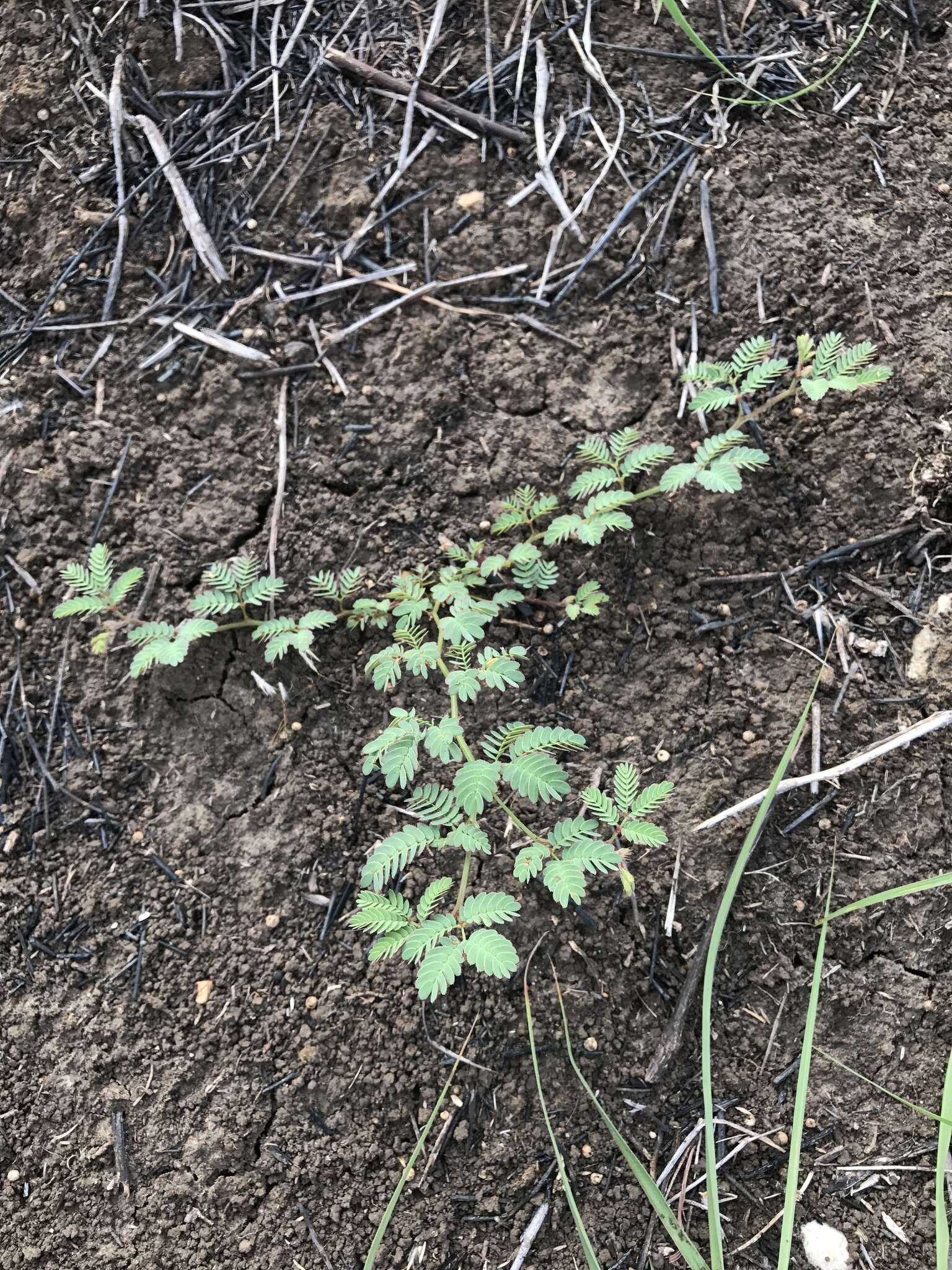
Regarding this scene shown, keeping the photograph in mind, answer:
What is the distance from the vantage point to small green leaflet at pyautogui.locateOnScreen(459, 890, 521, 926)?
1.53 meters

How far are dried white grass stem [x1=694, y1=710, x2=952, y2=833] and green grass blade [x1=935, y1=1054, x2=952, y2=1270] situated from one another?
53 centimetres

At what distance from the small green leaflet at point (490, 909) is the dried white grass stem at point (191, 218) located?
59.9 inches

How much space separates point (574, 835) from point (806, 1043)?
0.50 meters

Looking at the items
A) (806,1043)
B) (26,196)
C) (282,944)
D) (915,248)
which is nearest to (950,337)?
(915,248)

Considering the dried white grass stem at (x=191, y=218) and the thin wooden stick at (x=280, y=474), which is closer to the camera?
the thin wooden stick at (x=280, y=474)

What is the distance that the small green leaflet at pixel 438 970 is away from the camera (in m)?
1.47

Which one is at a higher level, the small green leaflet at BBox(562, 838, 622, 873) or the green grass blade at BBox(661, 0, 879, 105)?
the green grass blade at BBox(661, 0, 879, 105)

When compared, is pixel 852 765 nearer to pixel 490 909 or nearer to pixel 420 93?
pixel 490 909

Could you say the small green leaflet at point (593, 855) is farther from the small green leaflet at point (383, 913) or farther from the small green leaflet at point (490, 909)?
the small green leaflet at point (383, 913)

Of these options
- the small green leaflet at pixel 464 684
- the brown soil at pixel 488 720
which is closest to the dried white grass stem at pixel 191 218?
the brown soil at pixel 488 720

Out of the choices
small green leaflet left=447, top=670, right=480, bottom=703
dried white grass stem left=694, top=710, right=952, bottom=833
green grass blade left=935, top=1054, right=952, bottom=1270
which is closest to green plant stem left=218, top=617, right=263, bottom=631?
small green leaflet left=447, top=670, right=480, bottom=703

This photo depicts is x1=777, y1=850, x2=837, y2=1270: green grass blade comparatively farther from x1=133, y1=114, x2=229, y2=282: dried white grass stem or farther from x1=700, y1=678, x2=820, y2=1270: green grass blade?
x1=133, y1=114, x2=229, y2=282: dried white grass stem

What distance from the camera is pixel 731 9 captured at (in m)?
2.13

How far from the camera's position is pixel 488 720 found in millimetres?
1882
